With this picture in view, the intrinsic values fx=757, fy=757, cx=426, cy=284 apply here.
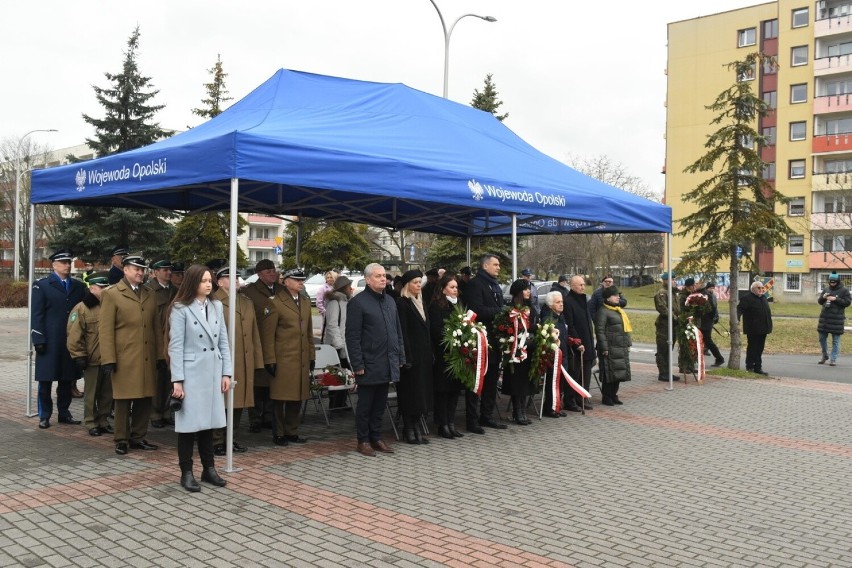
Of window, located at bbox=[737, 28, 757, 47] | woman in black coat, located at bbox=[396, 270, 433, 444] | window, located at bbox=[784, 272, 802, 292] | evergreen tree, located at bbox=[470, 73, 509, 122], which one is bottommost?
woman in black coat, located at bbox=[396, 270, 433, 444]

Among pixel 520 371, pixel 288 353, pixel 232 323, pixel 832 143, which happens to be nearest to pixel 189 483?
pixel 232 323

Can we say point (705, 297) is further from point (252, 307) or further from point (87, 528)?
point (87, 528)

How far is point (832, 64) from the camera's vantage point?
2051 inches

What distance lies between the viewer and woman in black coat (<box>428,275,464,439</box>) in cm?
829

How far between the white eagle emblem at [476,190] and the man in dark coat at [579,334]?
8.00 feet

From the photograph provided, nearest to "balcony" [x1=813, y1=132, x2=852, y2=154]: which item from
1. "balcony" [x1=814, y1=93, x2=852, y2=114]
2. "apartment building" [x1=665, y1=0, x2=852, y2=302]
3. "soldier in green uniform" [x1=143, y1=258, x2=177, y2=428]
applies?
"apartment building" [x1=665, y1=0, x2=852, y2=302]

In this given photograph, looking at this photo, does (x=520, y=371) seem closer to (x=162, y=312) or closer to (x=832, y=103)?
(x=162, y=312)

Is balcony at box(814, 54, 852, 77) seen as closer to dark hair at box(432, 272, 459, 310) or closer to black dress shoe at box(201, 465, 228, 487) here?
dark hair at box(432, 272, 459, 310)

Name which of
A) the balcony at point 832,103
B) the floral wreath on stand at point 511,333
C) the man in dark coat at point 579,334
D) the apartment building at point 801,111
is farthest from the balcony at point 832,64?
the floral wreath on stand at point 511,333

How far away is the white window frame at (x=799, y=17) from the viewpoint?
52844 millimetres

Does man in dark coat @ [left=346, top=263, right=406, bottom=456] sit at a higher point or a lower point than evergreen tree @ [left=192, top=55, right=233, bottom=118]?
lower

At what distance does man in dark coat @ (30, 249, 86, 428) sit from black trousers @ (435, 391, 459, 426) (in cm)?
414

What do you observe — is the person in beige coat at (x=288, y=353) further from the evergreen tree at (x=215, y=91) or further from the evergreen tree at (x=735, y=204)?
the evergreen tree at (x=215, y=91)

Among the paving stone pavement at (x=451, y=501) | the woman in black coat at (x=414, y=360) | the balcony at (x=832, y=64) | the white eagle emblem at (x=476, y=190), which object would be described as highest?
the balcony at (x=832, y=64)
